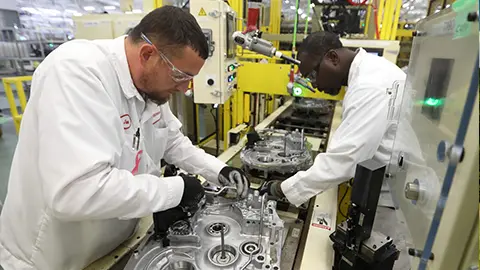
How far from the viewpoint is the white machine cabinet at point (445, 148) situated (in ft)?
1.63

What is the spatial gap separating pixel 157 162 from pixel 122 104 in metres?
0.51

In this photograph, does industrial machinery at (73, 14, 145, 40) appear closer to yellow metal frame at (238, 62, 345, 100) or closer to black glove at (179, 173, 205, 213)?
yellow metal frame at (238, 62, 345, 100)

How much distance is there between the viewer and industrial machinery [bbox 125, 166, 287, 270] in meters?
1.05

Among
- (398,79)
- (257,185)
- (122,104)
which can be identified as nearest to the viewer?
(122,104)

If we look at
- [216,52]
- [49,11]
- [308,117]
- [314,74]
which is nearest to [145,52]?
[314,74]

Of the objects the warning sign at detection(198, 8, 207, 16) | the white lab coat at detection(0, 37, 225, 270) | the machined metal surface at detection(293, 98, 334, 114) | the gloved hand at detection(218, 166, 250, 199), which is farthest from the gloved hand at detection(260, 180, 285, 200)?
the machined metal surface at detection(293, 98, 334, 114)

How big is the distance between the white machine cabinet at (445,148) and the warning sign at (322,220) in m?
0.51

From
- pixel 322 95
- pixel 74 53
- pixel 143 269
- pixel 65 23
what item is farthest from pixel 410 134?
pixel 65 23

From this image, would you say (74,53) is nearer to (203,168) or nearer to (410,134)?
(203,168)

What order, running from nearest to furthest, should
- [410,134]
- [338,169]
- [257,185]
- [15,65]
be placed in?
[410,134] → [338,169] → [257,185] → [15,65]

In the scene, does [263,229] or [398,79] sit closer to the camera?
[263,229]

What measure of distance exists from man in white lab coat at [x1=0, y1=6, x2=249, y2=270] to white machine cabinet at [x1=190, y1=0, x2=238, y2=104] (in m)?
1.18

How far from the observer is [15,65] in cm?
632

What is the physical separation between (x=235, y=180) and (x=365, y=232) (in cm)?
69
